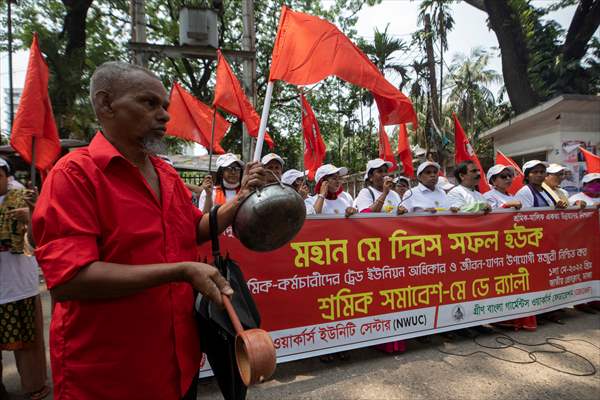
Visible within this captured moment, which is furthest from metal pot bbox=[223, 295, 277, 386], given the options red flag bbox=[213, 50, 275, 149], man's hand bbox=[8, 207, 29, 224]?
red flag bbox=[213, 50, 275, 149]

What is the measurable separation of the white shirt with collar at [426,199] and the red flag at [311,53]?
2071 millimetres

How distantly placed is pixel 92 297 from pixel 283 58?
2.06m

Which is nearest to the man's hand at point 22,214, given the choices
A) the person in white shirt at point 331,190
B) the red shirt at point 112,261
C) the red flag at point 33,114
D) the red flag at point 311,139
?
the red flag at point 33,114

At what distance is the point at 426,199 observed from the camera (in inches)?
175

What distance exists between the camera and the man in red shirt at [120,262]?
1.07 metres

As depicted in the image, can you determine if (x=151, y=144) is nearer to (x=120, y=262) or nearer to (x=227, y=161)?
(x=120, y=262)

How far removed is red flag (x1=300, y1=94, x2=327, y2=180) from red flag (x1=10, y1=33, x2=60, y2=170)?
13.5 feet

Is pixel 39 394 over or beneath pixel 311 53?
beneath

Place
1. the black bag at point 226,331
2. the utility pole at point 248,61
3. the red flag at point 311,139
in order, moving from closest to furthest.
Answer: the black bag at point 226,331
the red flag at point 311,139
the utility pole at point 248,61

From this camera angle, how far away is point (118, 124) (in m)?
1.30

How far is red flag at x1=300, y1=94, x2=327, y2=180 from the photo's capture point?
6.34 metres

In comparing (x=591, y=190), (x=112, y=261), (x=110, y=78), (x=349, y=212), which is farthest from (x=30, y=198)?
(x=591, y=190)

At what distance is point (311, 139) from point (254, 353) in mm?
5593

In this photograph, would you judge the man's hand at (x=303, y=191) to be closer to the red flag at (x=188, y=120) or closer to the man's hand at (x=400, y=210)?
the man's hand at (x=400, y=210)
